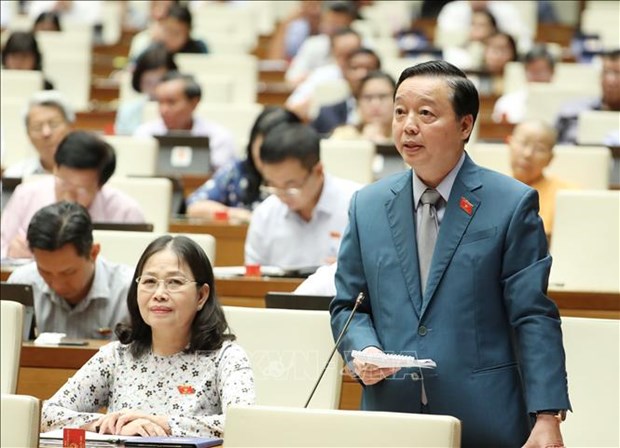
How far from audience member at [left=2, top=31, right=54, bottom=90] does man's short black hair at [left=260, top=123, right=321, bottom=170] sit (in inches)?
173

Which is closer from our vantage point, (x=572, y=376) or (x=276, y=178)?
(x=572, y=376)

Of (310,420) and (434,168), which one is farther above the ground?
(434,168)

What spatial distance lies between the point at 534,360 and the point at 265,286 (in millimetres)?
2394

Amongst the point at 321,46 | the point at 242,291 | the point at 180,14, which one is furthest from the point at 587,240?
the point at 321,46

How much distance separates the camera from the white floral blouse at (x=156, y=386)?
352cm

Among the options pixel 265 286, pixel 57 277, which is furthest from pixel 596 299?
pixel 57 277

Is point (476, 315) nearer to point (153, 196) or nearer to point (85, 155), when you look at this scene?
point (85, 155)

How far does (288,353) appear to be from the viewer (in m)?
4.07

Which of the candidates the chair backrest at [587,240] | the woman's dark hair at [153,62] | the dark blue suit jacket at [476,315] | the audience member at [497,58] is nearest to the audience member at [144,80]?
the woman's dark hair at [153,62]

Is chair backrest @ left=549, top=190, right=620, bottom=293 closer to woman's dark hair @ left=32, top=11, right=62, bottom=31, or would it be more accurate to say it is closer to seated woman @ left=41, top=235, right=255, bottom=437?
seated woman @ left=41, top=235, right=255, bottom=437

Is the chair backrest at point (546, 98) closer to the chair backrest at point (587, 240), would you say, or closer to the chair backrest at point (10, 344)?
the chair backrest at point (587, 240)

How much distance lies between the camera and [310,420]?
9.31 ft

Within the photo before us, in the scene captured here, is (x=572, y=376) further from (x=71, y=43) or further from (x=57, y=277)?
(x=71, y=43)

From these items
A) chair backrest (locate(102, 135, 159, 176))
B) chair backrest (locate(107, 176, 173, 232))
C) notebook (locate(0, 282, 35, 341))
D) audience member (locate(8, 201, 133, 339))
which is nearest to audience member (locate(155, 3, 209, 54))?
chair backrest (locate(102, 135, 159, 176))
